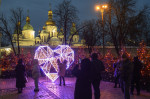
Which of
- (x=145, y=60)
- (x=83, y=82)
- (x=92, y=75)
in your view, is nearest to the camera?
(x=83, y=82)

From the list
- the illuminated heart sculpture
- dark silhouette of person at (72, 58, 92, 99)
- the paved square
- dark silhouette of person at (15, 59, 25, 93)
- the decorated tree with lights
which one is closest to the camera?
dark silhouette of person at (72, 58, 92, 99)

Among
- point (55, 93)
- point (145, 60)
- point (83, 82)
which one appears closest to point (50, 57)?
point (55, 93)

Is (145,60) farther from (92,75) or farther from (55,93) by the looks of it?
(92,75)

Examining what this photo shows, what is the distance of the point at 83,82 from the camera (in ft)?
18.8

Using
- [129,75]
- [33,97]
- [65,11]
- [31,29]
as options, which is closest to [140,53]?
[129,75]

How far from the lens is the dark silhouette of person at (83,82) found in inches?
223

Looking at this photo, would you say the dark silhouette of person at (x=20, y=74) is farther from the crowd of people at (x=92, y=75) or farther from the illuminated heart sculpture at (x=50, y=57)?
the illuminated heart sculpture at (x=50, y=57)

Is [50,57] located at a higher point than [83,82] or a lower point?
higher

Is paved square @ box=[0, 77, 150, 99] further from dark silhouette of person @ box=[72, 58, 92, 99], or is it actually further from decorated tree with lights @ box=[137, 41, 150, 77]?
dark silhouette of person @ box=[72, 58, 92, 99]

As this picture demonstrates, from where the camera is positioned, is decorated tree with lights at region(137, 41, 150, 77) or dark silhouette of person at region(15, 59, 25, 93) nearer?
dark silhouette of person at region(15, 59, 25, 93)

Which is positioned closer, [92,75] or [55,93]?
[92,75]

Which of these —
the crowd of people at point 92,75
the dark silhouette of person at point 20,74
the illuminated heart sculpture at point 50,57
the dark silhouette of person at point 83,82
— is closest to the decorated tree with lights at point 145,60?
the crowd of people at point 92,75

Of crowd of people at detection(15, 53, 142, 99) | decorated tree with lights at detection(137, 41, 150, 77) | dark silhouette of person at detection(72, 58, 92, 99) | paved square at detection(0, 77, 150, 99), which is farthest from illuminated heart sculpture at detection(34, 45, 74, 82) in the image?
dark silhouette of person at detection(72, 58, 92, 99)

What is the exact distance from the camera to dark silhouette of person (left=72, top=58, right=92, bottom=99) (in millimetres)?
5670
